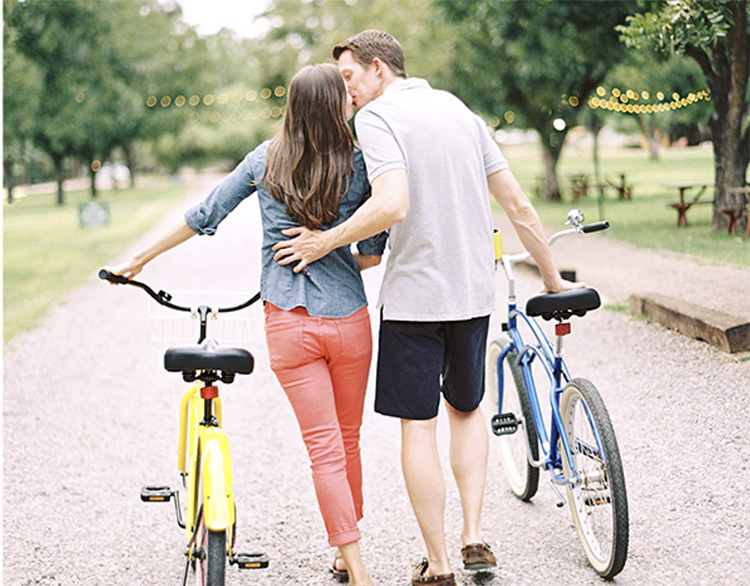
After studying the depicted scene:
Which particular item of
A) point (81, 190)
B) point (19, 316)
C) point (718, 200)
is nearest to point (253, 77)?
→ point (81, 190)

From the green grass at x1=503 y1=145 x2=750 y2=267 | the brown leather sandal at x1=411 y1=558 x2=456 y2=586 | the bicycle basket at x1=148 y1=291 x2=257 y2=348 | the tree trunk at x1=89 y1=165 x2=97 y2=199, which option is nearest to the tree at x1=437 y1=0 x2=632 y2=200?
the green grass at x1=503 y1=145 x2=750 y2=267

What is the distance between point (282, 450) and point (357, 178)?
2864 mm

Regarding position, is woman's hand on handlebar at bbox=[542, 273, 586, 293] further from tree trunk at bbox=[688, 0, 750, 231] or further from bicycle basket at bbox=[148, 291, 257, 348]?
tree trunk at bbox=[688, 0, 750, 231]

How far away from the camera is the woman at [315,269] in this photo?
345 centimetres

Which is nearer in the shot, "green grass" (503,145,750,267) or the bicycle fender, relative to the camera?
the bicycle fender

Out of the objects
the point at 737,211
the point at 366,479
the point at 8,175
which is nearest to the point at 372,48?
the point at 366,479

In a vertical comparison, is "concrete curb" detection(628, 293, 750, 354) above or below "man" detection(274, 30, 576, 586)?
below

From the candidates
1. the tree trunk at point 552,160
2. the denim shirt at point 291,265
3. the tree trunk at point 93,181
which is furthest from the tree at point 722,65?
the tree trunk at point 93,181

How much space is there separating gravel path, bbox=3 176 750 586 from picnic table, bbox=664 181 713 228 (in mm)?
476

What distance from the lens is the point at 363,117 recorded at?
11.4ft

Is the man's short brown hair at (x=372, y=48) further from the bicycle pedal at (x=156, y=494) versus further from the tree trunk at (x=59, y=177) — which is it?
the tree trunk at (x=59, y=177)

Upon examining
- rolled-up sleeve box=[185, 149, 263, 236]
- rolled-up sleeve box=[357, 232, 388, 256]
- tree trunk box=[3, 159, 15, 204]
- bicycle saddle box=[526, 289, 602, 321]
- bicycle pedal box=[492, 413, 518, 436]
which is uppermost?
rolled-up sleeve box=[185, 149, 263, 236]

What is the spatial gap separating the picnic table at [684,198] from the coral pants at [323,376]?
485 centimetres

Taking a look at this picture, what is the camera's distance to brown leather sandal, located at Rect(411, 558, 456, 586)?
3658mm
